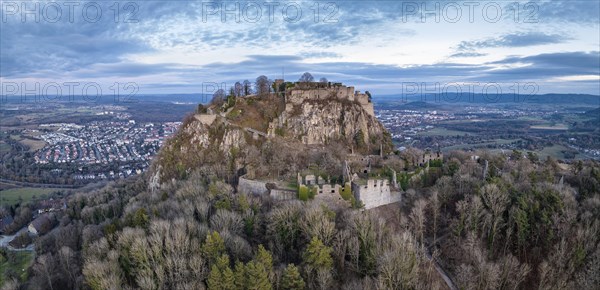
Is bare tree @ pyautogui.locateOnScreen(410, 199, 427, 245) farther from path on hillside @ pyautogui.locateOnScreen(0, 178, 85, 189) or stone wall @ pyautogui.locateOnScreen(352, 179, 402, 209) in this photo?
path on hillside @ pyautogui.locateOnScreen(0, 178, 85, 189)

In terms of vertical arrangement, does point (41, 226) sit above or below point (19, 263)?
above

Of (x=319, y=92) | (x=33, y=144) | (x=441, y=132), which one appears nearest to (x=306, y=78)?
(x=319, y=92)

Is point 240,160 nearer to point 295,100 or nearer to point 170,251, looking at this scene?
point 295,100

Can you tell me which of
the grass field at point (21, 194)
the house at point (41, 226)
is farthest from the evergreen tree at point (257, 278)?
the grass field at point (21, 194)

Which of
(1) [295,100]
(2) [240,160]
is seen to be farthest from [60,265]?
(1) [295,100]

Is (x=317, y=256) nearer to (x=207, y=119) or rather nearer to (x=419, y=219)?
(x=419, y=219)

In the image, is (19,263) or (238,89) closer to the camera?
(19,263)
